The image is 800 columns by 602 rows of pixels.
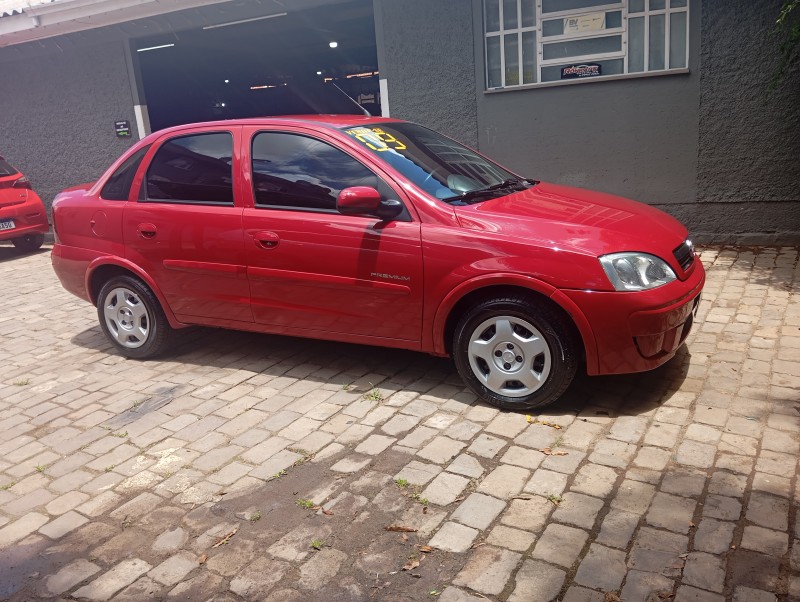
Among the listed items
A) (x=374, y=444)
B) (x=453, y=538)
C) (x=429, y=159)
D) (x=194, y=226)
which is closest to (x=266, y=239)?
(x=194, y=226)

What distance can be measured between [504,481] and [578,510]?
0.41 m

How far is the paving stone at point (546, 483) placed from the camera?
3420 millimetres

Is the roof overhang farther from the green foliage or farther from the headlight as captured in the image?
the headlight

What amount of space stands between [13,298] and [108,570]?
6246 mm

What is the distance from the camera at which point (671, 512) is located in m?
3.19

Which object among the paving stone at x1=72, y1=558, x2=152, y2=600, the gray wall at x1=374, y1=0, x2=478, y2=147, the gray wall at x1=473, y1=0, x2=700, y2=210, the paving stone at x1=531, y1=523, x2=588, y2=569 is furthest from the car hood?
the gray wall at x1=374, y1=0, x2=478, y2=147

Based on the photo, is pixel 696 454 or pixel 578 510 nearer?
pixel 578 510

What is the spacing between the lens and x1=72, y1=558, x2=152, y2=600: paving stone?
114 inches

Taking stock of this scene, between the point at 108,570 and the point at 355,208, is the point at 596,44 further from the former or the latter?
the point at 108,570

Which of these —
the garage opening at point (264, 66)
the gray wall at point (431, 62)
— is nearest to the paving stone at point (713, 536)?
the gray wall at point (431, 62)

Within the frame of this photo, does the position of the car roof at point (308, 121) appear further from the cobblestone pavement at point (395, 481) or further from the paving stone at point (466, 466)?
the paving stone at point (466, 466)

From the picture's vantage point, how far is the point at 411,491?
3496 mm

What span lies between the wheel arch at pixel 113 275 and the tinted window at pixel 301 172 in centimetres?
116

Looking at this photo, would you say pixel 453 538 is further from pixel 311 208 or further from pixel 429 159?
pixel 429 159
